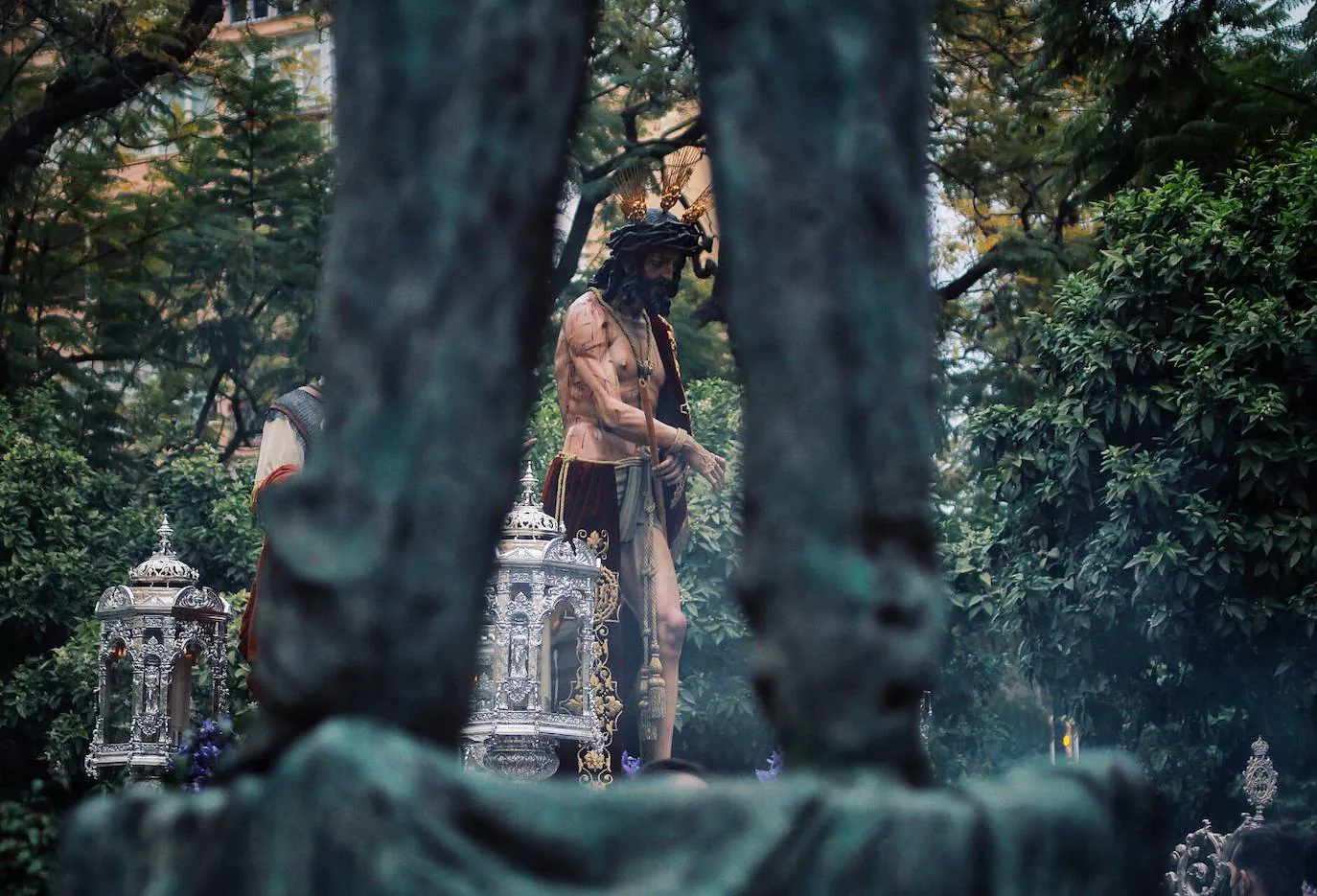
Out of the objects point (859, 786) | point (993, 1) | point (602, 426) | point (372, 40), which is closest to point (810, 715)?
point (859, 786)

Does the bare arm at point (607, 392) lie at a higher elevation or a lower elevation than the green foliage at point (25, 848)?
higher

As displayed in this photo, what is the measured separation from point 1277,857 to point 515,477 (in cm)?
535

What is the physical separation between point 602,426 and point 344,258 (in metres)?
6.62

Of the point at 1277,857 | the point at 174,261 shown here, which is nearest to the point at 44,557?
the point at 174,261

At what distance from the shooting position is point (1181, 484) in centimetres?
1474

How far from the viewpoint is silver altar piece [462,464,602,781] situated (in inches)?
328

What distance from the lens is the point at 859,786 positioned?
2.36m

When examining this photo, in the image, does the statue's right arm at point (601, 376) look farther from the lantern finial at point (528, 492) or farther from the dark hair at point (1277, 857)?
the dark hair at point (1277, 857)

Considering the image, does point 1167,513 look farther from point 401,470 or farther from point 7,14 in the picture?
point 401,470

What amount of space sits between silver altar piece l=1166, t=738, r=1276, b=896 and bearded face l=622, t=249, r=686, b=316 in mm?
3936

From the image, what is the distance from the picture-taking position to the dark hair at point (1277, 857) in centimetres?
710

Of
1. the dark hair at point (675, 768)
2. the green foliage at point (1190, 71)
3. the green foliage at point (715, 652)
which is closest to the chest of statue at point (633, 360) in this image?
the dark hair at point (675, 768)

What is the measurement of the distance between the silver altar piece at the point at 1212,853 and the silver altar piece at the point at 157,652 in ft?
16.2

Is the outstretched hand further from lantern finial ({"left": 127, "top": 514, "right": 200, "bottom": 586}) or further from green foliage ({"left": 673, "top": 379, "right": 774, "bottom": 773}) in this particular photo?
green foliage ({"left": 673, "top": 379, "right": 774, "bottom": 773})
